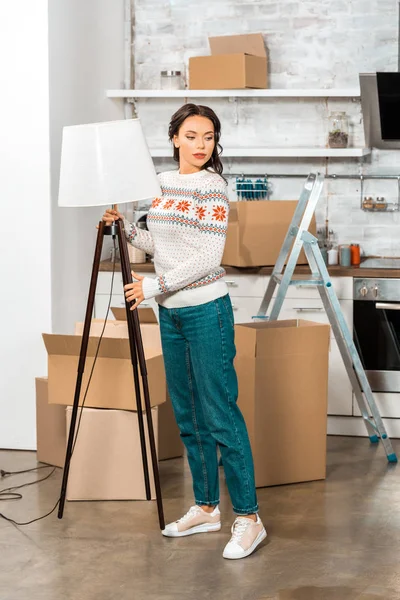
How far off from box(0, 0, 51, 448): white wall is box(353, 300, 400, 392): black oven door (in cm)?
165

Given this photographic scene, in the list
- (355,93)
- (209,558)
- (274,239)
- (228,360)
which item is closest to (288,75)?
(355,93)

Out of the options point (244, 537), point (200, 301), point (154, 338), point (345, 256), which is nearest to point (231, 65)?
point (345, 256)

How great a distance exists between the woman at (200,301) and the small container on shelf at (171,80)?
2298 millimetres

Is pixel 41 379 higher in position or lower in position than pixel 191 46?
lower

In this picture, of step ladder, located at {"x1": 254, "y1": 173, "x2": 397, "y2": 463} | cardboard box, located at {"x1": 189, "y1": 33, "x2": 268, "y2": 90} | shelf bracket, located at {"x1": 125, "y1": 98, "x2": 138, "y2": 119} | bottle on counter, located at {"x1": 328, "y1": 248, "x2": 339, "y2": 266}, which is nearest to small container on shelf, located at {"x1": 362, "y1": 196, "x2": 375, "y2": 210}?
bottle on counter, located at {"x1": 328, "y1": 248, "x2": 339, "y2": 266}

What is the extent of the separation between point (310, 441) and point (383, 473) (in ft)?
1.35

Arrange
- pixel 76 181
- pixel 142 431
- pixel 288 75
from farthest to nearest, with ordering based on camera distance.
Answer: pixel 288 75
pixel 142 431
pixel 76 181

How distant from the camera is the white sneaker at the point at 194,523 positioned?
3566 millimetres

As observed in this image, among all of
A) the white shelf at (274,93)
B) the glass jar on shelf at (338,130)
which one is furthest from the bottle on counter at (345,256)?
the white shelf at (274,93)

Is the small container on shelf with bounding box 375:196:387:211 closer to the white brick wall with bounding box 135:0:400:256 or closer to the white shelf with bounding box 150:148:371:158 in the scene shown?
the white brick wall with bounding box 135:0:400:256

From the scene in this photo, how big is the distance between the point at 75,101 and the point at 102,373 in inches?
65.4

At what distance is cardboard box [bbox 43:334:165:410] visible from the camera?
3.91m

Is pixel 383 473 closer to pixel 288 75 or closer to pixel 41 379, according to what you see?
pixel 41 379

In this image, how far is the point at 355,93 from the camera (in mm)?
5324
